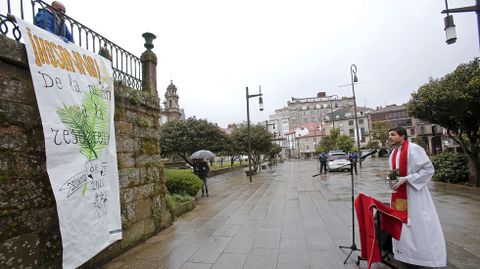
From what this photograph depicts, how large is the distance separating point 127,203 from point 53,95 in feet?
7.54

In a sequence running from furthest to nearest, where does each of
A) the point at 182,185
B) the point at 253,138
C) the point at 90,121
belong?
the point at 253,138 → the point at 182,185 → the point at 90,121

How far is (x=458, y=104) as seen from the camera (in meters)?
9.18

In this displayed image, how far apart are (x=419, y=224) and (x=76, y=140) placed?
4268 millimetres

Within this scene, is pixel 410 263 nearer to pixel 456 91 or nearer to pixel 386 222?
pixel 386 222

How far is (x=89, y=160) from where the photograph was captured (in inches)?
142

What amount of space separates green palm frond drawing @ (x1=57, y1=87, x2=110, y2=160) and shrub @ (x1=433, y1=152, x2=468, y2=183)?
1255 cm

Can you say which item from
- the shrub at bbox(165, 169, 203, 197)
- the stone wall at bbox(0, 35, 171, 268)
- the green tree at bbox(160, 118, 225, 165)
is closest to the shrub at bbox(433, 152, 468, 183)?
the shrub at bbox(165, 169, 203, 197)

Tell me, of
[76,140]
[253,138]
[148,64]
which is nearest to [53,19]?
[76,140]

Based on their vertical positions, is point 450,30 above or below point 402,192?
above

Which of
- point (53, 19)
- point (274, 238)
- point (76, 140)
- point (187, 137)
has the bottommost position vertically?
point (274, 238)

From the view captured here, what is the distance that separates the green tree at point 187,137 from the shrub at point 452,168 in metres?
17.9

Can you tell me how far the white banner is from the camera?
3.09 meters

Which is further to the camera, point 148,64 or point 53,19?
Answer: point 148,64

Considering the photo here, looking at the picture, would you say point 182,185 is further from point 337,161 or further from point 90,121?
point 337,161
